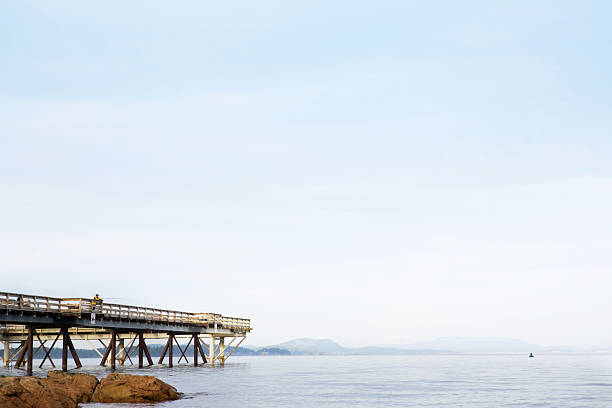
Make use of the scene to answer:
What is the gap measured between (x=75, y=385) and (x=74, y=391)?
5.08ft

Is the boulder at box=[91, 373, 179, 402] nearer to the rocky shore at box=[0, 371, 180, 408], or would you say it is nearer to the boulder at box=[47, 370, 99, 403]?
the rocky shore at box=[0, 371, 180, 408]

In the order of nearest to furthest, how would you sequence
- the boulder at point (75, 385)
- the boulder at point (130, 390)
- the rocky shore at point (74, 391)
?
the rocky shore at point (74, 391), the boulder at point (75, 385), the boulder at point (130, 390)

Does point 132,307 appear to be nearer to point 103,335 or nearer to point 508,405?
point 103,335

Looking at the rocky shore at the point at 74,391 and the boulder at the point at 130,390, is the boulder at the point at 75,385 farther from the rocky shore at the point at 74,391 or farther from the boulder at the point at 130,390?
the boulder at the point at 130,390

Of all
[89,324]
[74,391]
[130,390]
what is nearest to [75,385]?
[74,391]

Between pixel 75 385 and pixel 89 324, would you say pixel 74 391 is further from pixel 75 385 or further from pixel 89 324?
pixel 89 324

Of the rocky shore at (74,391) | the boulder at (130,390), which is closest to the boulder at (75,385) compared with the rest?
the rocky shore at (74,391)

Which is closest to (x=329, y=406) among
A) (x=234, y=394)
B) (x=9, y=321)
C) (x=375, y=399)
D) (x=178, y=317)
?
(x=375, y=399)

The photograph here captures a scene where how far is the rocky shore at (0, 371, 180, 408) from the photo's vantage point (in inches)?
930

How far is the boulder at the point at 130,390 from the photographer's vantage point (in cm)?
3023

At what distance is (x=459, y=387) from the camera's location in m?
46.4

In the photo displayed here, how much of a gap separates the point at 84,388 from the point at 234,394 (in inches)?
398

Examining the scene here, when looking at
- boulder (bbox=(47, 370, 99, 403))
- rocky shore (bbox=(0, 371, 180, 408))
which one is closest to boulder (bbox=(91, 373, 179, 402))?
rocky shore (bbox=(0, 371, 180, 408))

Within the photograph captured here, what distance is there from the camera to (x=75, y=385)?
97.9ft
